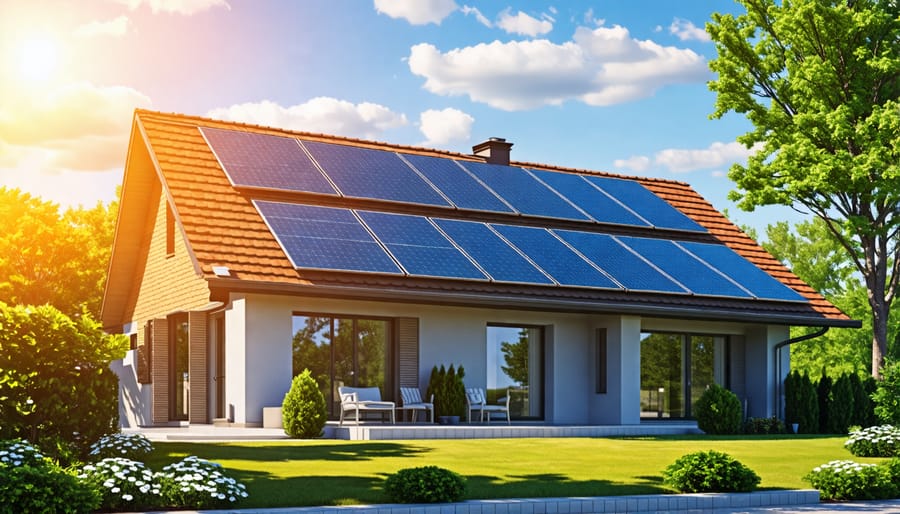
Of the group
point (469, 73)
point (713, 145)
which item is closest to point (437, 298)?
point (469, 73)

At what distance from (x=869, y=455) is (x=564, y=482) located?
7.33m

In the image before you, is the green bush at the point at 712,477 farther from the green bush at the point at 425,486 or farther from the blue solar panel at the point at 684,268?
the blue solar panel at the point at 684,268

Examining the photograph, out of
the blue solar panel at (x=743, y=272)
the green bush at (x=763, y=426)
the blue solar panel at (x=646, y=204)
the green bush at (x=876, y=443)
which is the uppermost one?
the blue solar panel at (x=646, y=204)

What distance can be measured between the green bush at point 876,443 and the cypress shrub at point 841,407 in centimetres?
727

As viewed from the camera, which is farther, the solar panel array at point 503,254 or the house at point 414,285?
the solar panel array at point 503,254

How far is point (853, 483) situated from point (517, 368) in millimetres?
11298

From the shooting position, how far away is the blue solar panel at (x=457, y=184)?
25.1 metres

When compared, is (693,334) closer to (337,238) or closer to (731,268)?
(731,268)

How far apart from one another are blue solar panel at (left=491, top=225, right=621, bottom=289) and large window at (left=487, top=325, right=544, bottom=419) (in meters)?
1.70

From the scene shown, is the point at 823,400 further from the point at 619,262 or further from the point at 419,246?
the point at 419,246

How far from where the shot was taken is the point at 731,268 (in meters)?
27.1

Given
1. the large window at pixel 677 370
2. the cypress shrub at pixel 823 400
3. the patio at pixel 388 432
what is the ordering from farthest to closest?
the large window at pixel 677 370
the cypress shrub at pixel 823 400
the patio at pixel 388 432

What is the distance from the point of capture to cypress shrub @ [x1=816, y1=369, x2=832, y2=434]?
25859mm

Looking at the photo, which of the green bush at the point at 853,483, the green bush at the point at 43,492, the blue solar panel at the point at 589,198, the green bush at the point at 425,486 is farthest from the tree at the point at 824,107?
the green bush at the point at 43,492
